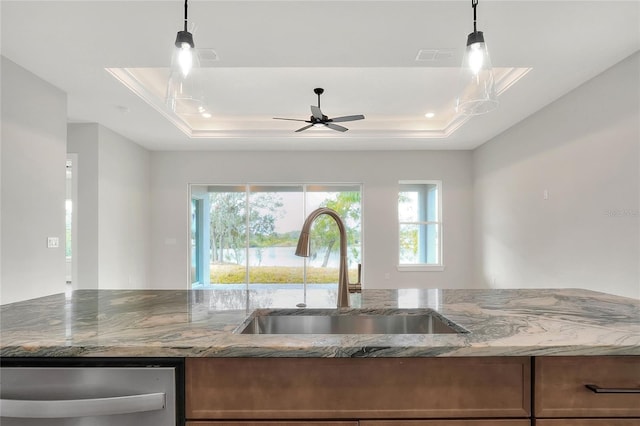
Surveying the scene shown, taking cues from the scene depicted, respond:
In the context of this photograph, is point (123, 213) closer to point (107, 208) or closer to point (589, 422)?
point (107, 208)

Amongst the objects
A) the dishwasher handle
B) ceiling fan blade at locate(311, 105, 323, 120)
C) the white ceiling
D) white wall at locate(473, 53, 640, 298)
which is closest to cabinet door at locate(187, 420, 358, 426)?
the dishwasher handle

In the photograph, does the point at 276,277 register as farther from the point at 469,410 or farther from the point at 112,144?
the point at 469,410

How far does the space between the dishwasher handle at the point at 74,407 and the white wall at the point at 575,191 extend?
10.6 ft

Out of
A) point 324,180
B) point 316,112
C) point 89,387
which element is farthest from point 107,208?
point 89,387

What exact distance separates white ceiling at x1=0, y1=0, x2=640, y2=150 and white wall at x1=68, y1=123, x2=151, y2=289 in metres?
0.43

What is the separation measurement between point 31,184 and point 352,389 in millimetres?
3223

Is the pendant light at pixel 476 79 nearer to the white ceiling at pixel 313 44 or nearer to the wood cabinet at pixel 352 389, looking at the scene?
the white ceiling at pixel 313 44

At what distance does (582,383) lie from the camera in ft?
2.72

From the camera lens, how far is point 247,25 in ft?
6.99

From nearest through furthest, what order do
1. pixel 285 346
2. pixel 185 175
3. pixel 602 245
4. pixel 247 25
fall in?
pixel 285 346
pixel 247 25
pixel 602 245
pixel 185 175

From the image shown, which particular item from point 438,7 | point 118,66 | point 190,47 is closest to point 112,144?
point 118,66

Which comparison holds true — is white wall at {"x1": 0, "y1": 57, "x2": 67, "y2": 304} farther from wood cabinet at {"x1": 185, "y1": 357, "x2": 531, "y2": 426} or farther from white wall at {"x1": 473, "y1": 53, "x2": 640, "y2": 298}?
white wall at {"x1": 473, "y1": 53, "x2": 640, "y2": 298}

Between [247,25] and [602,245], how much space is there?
324 centimetres

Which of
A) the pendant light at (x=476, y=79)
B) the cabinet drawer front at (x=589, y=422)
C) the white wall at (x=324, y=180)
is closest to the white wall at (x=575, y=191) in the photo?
the white wall at (x=324, y=180)
